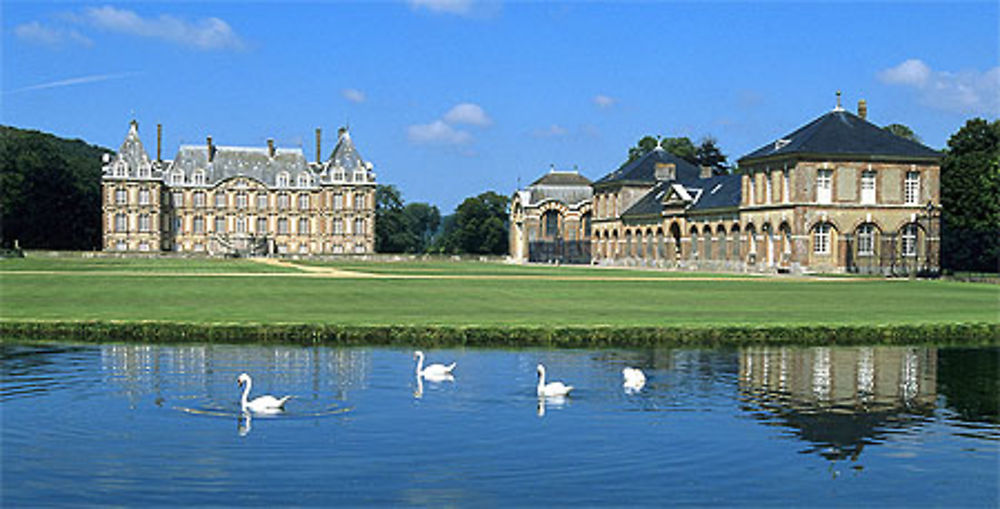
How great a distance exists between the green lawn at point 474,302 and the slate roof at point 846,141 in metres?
22.3

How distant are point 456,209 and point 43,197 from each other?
47836 millimetres

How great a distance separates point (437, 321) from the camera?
25.7 meters

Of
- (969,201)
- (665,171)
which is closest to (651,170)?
(665,171)

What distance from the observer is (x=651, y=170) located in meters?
103

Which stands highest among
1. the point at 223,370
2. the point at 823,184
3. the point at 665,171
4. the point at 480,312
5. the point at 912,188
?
the point at 665,171

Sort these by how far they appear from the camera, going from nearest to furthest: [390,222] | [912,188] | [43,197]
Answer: [912,188] < [43,197] < [390,222]

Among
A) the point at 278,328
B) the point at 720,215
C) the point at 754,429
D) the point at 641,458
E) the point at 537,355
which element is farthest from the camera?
the point at 720,215

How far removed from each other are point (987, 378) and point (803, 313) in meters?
11.1

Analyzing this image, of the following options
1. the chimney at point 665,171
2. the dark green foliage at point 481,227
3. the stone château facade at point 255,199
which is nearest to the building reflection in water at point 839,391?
the chimney at point 665,171

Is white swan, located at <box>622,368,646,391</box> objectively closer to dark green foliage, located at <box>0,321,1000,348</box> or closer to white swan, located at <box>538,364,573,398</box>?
white swan, located at <box>538,364,573,398</box>

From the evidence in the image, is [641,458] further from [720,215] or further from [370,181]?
[370,181]

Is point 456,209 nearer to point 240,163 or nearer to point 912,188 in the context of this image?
point 240,163

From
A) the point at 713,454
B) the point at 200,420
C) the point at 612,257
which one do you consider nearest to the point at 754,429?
the point at 713,454

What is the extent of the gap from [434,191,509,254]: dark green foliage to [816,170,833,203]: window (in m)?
66.6
